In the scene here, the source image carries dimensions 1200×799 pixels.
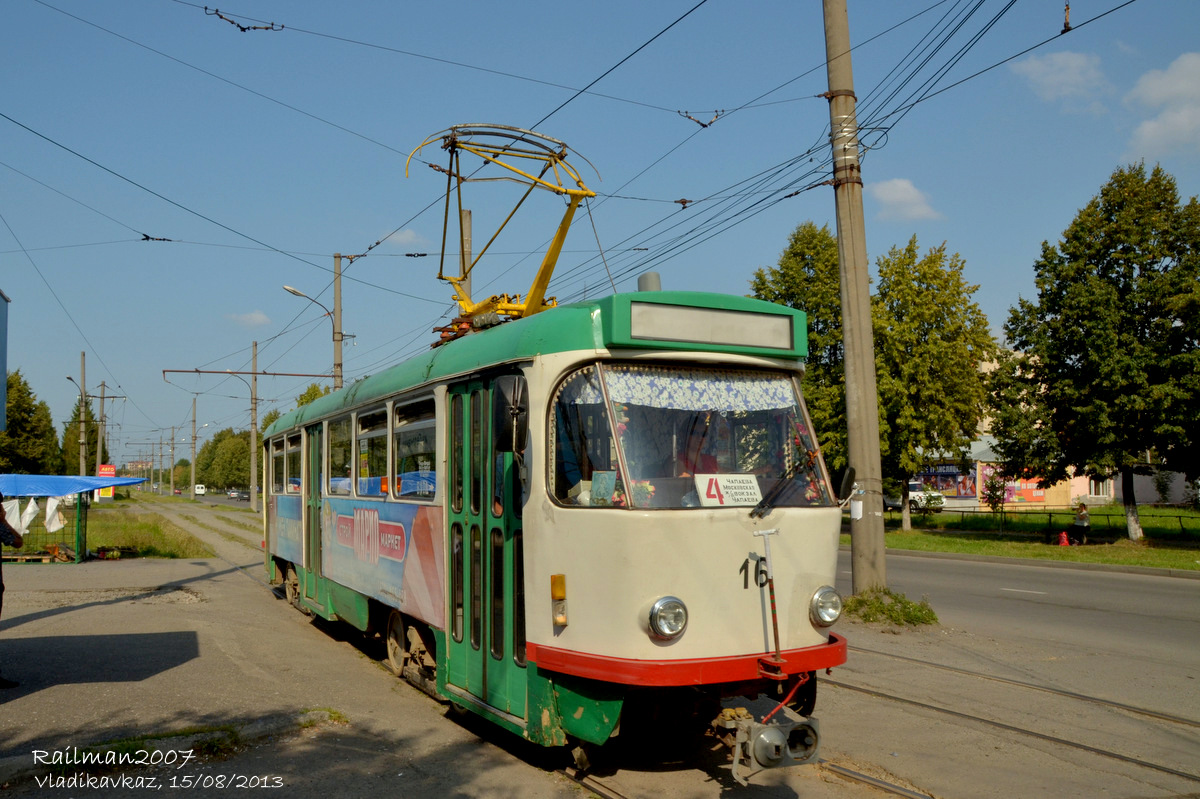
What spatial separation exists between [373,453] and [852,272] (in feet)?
21.8

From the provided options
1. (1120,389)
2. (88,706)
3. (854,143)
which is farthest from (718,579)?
(1120,389)

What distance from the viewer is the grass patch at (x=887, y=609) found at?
11961mm

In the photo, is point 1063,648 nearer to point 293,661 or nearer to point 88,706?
point 293,661

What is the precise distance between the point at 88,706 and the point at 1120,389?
2630 centimetres

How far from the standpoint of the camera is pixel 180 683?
855cm

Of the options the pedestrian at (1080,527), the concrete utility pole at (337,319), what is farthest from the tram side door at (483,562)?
the pedestrian at (1080,527)

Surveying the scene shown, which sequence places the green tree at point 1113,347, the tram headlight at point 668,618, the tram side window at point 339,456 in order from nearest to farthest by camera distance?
the tram headlight at point 668,618 < the tram side window at point 339,456 < the green tree at point 1113,347

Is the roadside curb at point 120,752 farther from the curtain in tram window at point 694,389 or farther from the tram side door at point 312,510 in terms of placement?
the tram side door at point 312,510

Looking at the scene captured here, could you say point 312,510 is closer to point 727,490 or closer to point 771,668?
point 727,490

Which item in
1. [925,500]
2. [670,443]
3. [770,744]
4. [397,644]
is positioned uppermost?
[670,443]

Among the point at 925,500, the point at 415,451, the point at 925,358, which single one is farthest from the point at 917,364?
the point at 415,451

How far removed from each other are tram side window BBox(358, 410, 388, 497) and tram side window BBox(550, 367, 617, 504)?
3.65 meters

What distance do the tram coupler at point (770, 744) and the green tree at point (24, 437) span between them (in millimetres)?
57035

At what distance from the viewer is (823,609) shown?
5.80 metres
